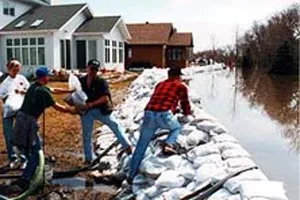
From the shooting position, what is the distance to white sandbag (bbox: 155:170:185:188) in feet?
14.4

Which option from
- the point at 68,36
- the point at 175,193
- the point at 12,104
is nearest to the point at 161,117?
the point at 175,193

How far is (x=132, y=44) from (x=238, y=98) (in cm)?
1863

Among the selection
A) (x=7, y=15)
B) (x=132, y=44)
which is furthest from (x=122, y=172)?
(x=132, y=44)

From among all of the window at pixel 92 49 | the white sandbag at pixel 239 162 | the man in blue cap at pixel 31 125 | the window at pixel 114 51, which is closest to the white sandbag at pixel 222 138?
the white sandbag at pixel 239 162

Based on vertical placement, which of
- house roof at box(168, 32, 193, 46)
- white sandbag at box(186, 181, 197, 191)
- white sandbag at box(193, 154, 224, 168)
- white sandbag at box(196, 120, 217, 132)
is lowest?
white sandbag at box(186, 181, 197, 191)

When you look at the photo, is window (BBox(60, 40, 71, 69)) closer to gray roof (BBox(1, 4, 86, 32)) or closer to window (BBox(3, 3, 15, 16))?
gray roof (BBox(1, 4, 86, 32))

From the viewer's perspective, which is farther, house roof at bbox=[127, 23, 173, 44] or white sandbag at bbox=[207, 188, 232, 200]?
house roof at bbox=[127, 23, 173, 44]

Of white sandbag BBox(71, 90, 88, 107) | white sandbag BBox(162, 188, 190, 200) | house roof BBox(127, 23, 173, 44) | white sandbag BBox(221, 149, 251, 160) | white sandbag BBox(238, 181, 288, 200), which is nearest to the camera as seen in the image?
white sandbag BBox(238, 181, 288, 200)

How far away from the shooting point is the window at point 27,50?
22094 mm

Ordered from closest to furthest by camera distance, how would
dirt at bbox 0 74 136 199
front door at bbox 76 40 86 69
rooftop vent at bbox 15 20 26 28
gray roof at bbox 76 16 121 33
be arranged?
dirt at bbox 0 74 136 199 → rooftop vent at bbox 15 20 26 28 → gray roof at bbox 76 16 121 33 → front door at bbox 76 40 86 69

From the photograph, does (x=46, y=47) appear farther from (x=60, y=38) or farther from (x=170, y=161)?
(x=170, y=161)

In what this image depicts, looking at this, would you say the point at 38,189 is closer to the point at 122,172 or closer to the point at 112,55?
the point at 122,172

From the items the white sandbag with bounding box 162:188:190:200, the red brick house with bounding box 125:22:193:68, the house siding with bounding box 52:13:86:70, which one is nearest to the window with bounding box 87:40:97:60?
the house siding with bounding box 52:13:86:70

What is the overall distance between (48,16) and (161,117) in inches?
778
